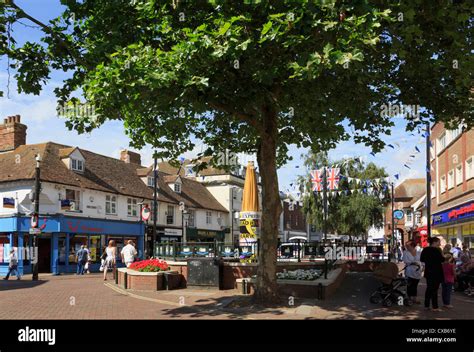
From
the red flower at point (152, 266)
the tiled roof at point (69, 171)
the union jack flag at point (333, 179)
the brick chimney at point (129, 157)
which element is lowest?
the red flower at point (152, 266)

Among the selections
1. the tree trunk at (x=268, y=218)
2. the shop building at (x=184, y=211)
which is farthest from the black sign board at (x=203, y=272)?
the shop building at (x=184, y=211)

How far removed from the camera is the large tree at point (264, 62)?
8.58m

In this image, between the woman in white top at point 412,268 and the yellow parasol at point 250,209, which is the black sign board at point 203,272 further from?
the woman in white top at point 412,268

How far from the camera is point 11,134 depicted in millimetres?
36531

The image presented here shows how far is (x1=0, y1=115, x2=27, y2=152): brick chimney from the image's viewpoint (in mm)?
36219

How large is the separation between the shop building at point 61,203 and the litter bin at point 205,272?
17.8 m

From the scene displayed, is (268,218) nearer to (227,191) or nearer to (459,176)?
(459,176)

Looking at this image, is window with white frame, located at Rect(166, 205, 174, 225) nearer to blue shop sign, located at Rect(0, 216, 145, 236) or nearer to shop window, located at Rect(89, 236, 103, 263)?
blue shop sign, located at Rect(0, 216, 145, 236)

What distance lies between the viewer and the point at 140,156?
4900 cm

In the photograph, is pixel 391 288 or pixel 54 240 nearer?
pixel 391 288

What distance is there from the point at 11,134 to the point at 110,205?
895 cm

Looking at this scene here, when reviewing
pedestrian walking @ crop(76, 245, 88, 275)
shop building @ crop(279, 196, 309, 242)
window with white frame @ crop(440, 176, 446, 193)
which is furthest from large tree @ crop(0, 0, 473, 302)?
shop building @ crop(279, 196, 309, 242)

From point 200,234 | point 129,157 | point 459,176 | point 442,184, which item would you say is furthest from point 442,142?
point 129,157

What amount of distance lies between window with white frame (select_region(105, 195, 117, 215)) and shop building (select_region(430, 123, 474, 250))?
75.5ft
